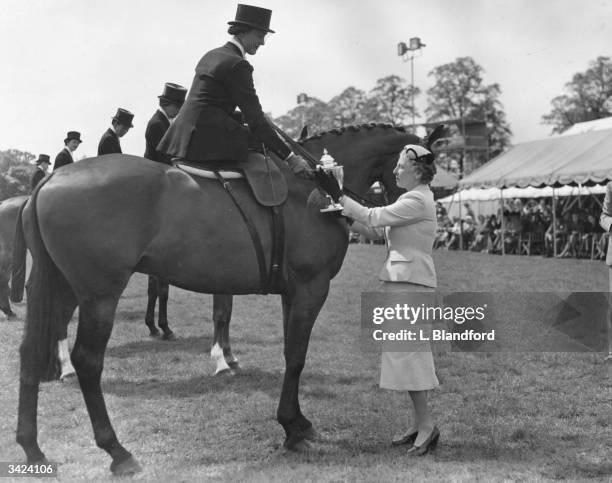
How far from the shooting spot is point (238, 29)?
16.6 feet

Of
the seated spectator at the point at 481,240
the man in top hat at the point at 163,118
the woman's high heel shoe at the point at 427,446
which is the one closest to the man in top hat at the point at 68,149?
the man in top hat at the point at 163,118

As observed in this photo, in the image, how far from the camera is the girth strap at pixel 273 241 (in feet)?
15.9

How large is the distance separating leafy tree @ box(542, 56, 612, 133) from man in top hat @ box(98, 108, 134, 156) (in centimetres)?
5318

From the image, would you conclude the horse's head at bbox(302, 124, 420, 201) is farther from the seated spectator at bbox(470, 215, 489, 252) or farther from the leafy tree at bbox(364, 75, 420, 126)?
the leafy tree at bbox(364, 75, 420, 126)

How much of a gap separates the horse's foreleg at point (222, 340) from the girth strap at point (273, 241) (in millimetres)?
2573

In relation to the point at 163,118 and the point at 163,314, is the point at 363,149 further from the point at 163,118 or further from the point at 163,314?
the point at 163,314

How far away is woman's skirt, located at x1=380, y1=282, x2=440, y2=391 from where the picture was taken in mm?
4805

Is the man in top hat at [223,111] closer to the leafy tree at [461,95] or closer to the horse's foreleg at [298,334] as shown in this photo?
the horse's foreleg at [298,334]

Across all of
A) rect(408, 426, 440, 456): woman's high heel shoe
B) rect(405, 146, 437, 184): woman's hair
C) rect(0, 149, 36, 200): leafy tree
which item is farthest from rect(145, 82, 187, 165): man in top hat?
rect(408, 426, 440, 456): woman's high heel shoe

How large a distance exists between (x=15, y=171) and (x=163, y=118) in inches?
71.0

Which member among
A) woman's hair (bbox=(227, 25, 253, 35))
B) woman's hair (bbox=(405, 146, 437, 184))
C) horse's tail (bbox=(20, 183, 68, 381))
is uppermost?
woman's hair (bbox=(227, 25, 253, 35))

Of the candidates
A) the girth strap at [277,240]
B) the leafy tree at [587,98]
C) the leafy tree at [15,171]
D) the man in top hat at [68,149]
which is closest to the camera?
the girth strap at [277,240]

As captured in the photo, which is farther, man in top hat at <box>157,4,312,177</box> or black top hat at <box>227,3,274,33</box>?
black top hat at <box>227,3,274,33</box>

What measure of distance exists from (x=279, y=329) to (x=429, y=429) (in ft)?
18.9
